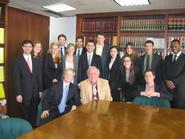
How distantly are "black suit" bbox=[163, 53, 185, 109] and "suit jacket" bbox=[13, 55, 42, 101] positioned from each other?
2040mm

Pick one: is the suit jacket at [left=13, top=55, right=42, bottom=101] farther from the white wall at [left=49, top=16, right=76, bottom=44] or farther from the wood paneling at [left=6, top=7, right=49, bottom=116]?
the white wall at [left=49, top=16, right=76, bottom=44]

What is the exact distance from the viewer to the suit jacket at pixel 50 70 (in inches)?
161

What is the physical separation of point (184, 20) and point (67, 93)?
9.78 ft

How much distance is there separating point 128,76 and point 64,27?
2.94 m

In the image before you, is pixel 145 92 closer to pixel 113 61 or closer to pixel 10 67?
pixel 113 61

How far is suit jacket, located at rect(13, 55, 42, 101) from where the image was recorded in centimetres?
379

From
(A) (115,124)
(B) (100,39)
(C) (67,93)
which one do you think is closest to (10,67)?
(B) (100,39)

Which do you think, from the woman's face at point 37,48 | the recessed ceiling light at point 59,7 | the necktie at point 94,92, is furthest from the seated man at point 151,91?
the recessed ceiling light at point 59,7

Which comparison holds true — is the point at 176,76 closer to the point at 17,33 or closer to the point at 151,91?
the point at 151,91

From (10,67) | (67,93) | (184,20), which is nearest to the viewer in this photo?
(67,93)

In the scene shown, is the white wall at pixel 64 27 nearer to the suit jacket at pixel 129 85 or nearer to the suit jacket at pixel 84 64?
the suit jacket at pixel 84 64

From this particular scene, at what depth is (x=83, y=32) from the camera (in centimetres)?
588

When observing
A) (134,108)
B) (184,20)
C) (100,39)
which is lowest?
(134,108)

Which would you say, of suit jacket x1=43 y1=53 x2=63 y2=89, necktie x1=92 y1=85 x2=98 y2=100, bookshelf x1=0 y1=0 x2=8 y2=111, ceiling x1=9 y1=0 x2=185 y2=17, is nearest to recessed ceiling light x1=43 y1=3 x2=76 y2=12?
ceiling x1=9 y1=0 x2=185 y2=17
